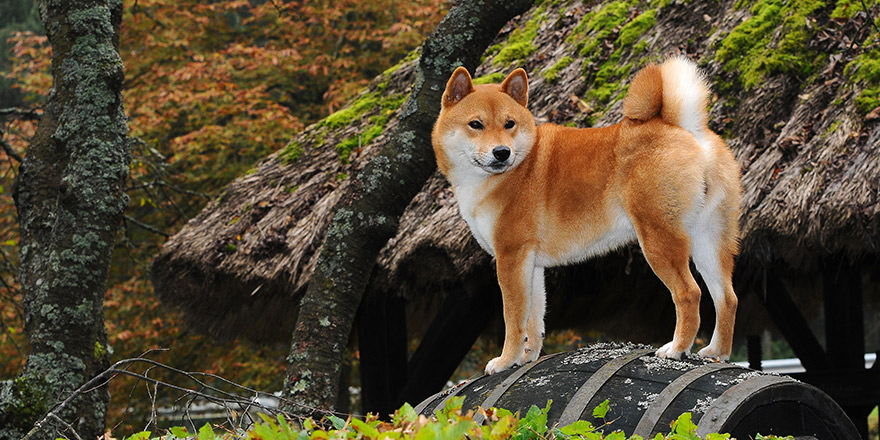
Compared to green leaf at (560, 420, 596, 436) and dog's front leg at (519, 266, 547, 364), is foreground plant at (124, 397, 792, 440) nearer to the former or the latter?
green leaf at (560, 420, 596, 436)

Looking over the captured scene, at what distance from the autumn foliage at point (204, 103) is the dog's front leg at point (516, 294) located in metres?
7.34

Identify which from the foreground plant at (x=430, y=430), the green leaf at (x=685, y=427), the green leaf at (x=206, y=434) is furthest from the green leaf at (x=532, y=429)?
the green leaf at (x=206, y=434)

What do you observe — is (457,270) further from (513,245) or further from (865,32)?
(865,32)

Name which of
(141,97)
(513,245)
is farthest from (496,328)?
(141,97)

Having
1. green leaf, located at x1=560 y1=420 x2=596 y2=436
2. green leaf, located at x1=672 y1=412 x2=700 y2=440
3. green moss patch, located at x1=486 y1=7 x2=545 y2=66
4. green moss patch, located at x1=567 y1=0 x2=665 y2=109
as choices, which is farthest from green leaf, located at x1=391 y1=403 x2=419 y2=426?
green moss patch, located at x1=486 y1=7 x2=545 y2=66

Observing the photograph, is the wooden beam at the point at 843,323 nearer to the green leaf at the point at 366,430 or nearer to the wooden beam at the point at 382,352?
the wooden beam at the point at 382,352

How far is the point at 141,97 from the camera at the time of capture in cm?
1149

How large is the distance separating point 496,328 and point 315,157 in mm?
2323

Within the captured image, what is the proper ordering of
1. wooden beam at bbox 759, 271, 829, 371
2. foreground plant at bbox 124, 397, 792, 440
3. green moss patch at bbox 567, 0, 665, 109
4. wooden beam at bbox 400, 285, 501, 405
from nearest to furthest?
foreground plant at bbox 124, 397, 792, 440
green moss patch at bbox 567, 0, 665, 109
wooden beam at bbox 400, 285, 501, 405
wooden beam at bbox 759, 271, 829, 371

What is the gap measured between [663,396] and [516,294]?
0.85m

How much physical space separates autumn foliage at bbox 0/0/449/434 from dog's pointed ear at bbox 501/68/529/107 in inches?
284

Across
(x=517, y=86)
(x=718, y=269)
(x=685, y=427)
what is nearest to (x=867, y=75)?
(x=718, y=269)

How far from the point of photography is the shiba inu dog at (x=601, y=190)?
122 inches

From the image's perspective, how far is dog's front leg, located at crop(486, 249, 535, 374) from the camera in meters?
3.39
